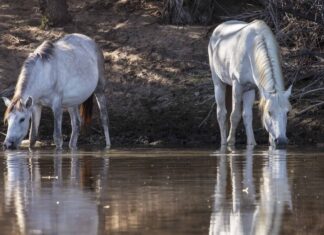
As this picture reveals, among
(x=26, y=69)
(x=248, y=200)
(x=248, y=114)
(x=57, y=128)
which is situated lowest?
(x=57, y=128)

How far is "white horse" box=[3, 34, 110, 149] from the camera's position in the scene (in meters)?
16.7

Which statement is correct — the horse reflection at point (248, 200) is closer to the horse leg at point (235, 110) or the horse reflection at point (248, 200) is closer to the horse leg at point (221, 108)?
the horse leg at point (235, 110)

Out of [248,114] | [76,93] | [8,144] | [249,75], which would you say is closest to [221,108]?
[248,114]

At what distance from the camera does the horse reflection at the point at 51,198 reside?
7914 millimetres

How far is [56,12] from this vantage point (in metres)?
22.6

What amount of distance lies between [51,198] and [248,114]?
818 cm

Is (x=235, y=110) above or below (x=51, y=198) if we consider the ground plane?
below

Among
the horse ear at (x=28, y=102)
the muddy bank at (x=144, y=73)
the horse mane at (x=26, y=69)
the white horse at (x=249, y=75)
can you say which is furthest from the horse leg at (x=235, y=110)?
the horse ear at (x=28, y=102)

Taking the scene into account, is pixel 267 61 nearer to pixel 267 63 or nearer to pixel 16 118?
pixel 267 63

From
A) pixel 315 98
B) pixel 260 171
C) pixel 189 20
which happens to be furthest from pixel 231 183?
pixel 189 20

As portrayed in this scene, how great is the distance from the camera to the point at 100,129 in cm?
1927

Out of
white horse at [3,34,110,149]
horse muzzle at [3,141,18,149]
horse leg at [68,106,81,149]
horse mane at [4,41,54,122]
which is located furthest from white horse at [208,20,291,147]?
horse muzzle at [3,141,18,149]

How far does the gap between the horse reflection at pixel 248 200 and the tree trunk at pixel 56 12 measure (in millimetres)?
10216

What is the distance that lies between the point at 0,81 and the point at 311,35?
18.9ft
